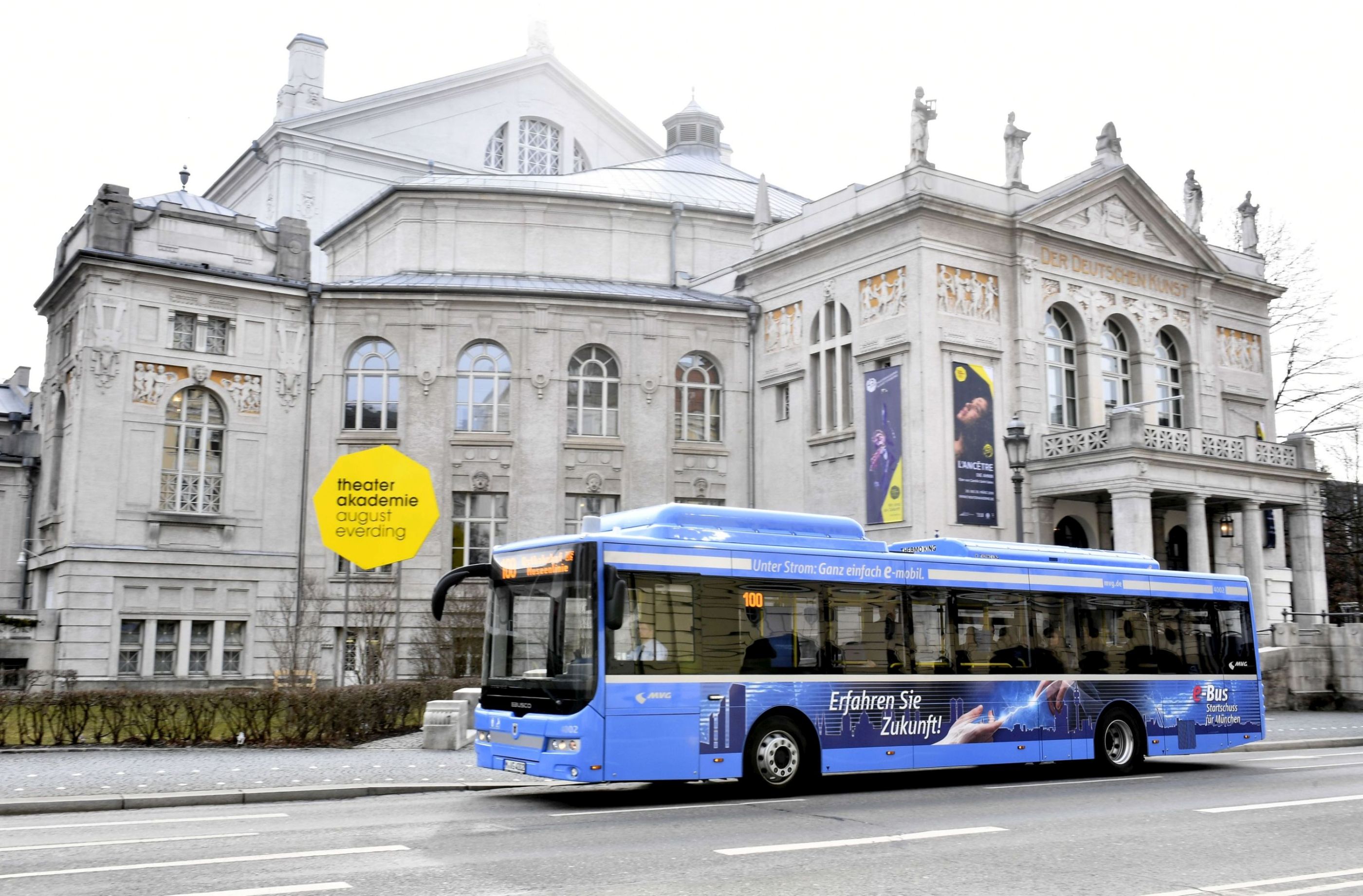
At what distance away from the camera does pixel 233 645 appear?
37.0 m

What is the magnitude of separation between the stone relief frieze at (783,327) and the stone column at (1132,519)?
38.0 feet

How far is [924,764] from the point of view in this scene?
54.9 ft

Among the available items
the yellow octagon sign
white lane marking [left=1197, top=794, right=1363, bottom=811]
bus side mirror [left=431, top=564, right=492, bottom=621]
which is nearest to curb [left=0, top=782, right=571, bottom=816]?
bus side mirror [left=431, top=564, right=492, bottom=621]

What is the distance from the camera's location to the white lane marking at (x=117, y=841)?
11.0 m

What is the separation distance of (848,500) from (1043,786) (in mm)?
21558

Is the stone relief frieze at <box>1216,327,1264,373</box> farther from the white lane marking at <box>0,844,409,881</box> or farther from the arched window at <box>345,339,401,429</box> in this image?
the white lane marking at <box>0,844,409,881</box>

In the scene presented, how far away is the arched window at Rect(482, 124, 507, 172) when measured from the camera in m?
58.5

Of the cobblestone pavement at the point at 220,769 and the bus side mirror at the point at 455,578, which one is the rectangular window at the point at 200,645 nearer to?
the cobblestone pavement at the point at 220,769

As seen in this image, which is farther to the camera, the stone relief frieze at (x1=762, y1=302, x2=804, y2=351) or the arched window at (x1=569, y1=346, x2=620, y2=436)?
the stone relief frieze at (x1=762, y1=302, x2=804, y2=351)

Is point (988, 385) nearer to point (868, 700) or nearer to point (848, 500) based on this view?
point (848, 500)

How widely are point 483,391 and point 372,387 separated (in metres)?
3.45

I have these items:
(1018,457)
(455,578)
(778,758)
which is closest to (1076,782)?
(778,758)

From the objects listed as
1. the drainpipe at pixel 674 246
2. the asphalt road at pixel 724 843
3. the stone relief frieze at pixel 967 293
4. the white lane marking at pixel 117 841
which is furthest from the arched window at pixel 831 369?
the white lane marking at pixel 117 841

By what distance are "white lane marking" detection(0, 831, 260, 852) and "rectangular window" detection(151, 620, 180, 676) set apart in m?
25.9
